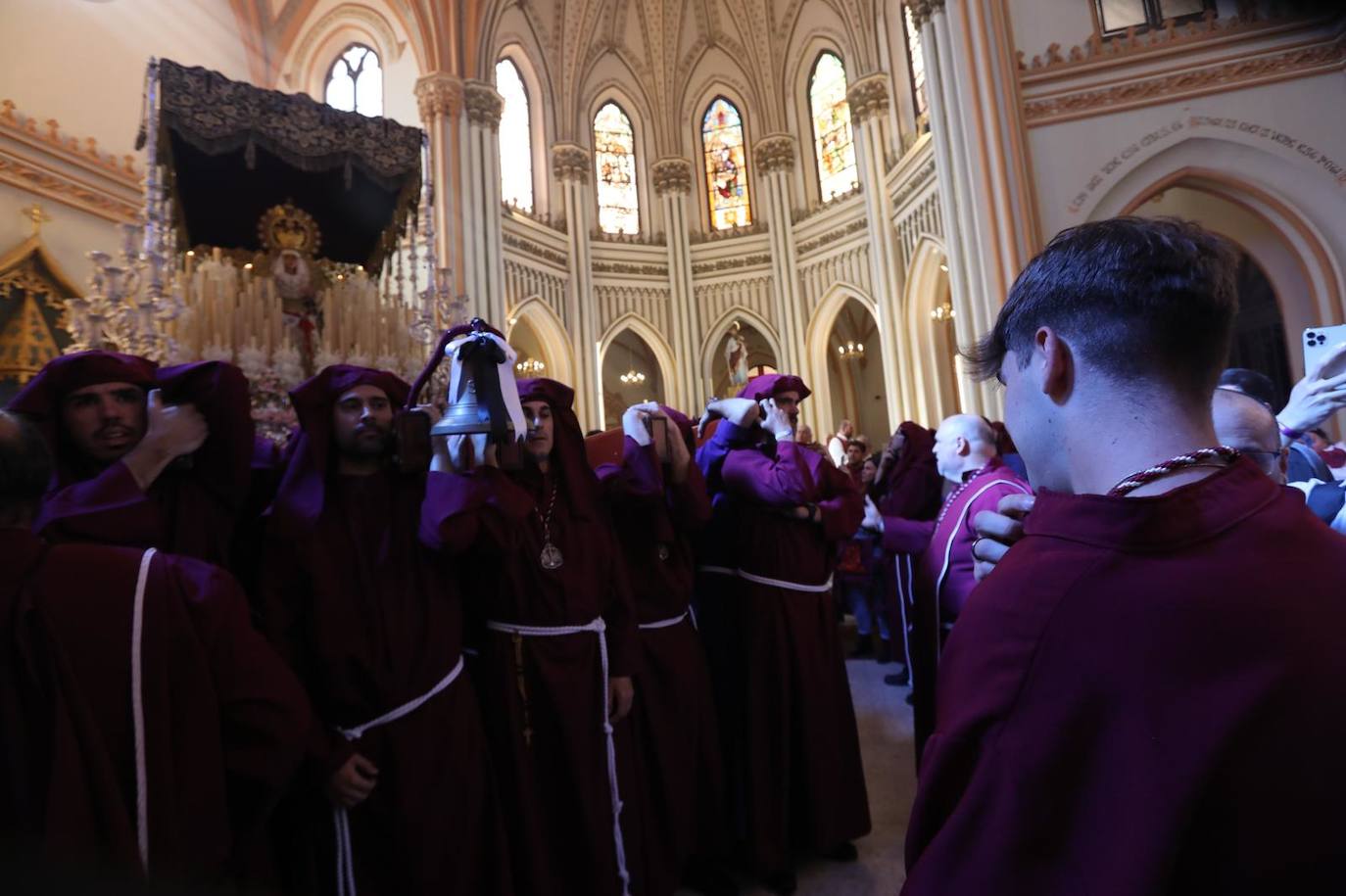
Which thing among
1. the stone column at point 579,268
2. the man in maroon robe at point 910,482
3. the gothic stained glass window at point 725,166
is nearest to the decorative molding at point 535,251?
the stone column at point 579,268

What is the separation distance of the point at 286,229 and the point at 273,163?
687 mm

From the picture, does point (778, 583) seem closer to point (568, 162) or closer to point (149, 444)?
point (149, 444)

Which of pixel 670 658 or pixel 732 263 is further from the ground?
pixel 732 263

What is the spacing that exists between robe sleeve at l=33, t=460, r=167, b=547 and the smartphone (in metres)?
3.03

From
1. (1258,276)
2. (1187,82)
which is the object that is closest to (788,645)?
(1187,82)

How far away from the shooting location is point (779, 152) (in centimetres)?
1706

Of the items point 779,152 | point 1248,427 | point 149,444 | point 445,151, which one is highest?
point 779,152

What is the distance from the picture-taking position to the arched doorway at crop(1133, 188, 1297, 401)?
9797mm

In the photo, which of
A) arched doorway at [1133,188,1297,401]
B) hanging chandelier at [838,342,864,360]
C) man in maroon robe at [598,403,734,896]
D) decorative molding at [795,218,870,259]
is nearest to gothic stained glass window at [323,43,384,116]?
decorative molding at [795,218,870,259]

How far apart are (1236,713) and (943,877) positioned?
1.13 feet

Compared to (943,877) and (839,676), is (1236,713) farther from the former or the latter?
(839,676)

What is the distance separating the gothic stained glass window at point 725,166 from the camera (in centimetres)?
1775

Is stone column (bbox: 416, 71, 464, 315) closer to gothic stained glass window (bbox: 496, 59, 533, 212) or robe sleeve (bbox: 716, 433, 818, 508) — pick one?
gothic stained glass window (bbox: 496, 59, 533, 212)

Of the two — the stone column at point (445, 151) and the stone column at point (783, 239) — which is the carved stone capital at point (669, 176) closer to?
the stone column at point (783, 239)
